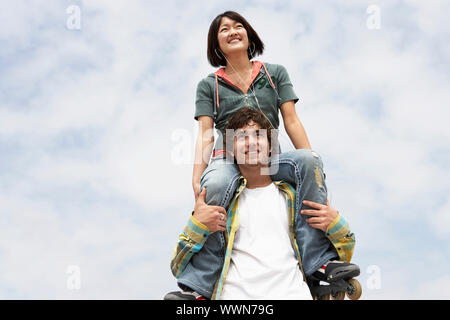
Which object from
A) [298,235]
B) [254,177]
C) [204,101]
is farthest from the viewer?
[204,101]

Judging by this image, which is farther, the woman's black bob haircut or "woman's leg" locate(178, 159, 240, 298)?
the woman's black bob haircut

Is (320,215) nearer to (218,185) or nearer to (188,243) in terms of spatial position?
(218,185)

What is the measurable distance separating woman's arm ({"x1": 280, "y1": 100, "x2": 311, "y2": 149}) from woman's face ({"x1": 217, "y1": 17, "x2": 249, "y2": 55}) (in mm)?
535

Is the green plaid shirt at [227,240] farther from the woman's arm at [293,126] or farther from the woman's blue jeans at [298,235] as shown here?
the woman's arm at [293,126]

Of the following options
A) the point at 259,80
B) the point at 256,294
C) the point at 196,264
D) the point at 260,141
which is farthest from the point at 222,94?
the point at 256,294

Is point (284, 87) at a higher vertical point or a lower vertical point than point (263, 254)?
higher

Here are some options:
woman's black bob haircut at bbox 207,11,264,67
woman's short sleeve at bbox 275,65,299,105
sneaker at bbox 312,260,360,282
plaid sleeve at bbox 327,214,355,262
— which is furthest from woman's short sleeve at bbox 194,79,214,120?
sneaker at bbox 312,260,360,282

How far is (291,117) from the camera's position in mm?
3145

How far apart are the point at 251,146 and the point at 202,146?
587 mm

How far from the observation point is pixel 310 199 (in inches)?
95.3

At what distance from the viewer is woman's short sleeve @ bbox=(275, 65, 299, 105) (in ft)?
10.4

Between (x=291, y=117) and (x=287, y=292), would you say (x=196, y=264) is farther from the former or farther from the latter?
(x=291, y=117)

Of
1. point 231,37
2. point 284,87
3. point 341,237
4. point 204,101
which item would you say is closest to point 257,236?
point 341,237

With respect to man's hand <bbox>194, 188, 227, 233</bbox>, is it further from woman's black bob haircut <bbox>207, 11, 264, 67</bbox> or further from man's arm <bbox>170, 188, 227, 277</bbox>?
woman's black bob haircut <bbox>207, 11, 264, 67</bbox>
